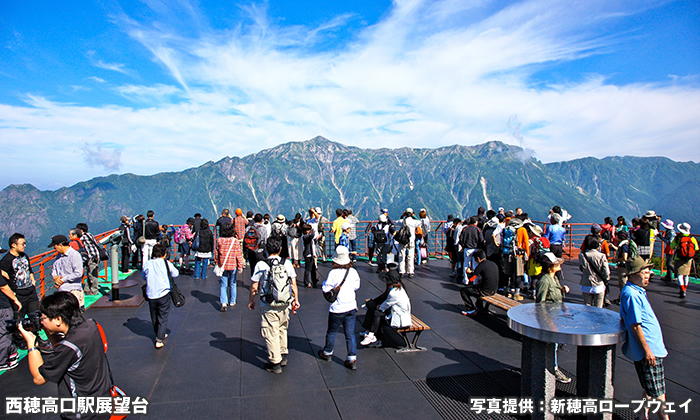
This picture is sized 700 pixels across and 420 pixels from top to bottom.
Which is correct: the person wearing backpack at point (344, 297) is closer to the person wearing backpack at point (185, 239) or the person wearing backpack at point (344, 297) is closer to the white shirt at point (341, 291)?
the white shirt at point (341, 291)

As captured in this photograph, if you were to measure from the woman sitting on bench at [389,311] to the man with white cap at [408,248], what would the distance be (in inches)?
183

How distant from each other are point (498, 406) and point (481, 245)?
6174 mm

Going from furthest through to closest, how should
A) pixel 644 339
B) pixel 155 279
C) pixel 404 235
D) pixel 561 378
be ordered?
pixel 404 235 → pixel 155 279 → pixel 561 378 → pixel 644 339

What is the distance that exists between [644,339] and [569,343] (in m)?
0.71

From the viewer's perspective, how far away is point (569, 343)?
379 centimetres

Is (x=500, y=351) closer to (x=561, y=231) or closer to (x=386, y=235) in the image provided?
(x=561, y=231)

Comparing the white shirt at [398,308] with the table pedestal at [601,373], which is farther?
the white shirt at [398,308]

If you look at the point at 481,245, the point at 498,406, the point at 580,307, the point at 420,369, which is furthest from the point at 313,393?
the point at 481,245

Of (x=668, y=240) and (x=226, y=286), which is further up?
(x=668, y=240)

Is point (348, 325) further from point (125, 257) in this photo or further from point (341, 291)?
point (125, 257)

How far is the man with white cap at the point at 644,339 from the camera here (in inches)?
150

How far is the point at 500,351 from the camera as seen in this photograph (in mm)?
6199

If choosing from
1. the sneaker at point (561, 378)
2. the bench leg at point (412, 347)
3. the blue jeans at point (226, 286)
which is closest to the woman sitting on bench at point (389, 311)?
the bench leg at point (412, 347)

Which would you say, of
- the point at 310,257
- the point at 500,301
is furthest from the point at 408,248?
the point at 500,301
